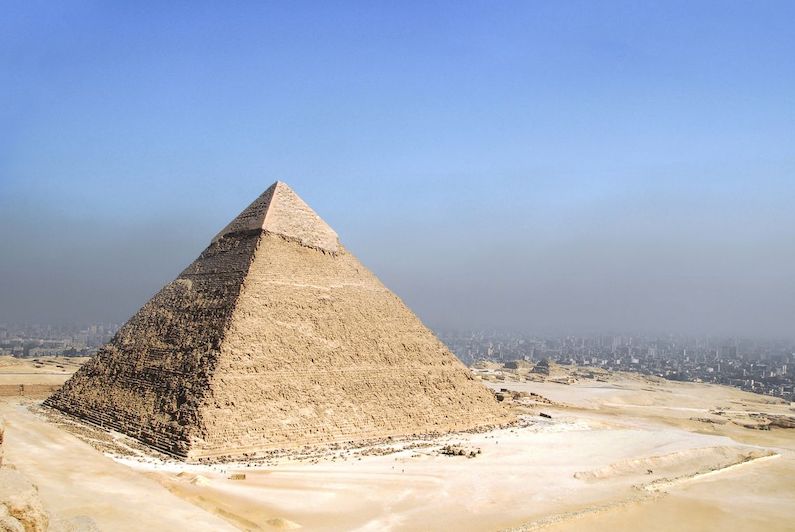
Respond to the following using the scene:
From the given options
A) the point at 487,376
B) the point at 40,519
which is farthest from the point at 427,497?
the point at 487,376

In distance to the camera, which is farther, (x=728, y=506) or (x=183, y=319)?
(x=183, y=319)

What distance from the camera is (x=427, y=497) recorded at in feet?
54.6

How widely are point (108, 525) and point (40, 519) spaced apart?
162 inches

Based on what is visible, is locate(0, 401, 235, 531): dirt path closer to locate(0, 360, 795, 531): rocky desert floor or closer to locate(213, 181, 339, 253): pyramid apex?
locate(0, 360, 795, 531): rocky desert floor

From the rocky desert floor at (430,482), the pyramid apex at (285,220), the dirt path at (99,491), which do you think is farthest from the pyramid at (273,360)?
the dirt path at (99,491)

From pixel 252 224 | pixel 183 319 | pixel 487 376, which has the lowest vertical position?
pixel 487 376

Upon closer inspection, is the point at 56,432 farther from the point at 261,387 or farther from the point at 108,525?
the point at 108,525

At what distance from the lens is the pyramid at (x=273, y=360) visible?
20.2 m

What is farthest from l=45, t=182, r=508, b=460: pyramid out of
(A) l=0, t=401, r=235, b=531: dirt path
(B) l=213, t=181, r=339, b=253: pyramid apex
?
(A) l=0, t=401, r=235, b=531: dirt path

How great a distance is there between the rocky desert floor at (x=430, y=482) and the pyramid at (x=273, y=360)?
41.6 inches

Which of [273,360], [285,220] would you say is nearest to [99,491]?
[273,360]

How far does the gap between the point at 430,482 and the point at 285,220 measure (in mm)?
14017

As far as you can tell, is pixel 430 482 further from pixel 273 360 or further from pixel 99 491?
pixel 99 491

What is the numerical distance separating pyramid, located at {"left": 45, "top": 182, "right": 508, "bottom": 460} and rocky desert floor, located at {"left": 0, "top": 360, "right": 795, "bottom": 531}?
106cm
